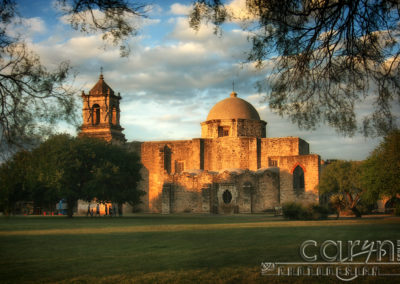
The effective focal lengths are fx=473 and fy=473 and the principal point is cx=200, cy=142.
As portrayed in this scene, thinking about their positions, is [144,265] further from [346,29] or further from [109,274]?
[346,29]

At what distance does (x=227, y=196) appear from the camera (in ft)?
117

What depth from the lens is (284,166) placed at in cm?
3591

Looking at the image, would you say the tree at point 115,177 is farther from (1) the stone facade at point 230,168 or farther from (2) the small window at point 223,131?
(2) the small window at point 223,131

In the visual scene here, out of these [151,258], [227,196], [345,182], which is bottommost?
Result: [151,258]

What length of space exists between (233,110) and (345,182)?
48.8 ft

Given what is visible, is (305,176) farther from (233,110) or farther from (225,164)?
(233,110)

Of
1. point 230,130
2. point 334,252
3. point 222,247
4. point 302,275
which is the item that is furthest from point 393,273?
point 230,130

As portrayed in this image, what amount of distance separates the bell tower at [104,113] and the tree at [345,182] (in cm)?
1894

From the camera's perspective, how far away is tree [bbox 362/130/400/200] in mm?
21297

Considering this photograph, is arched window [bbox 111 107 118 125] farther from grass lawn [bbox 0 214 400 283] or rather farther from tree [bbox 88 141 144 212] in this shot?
grass lawn [bbox 0 214 400 283]

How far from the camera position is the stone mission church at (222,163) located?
3538cm

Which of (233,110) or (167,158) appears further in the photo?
(233,110)

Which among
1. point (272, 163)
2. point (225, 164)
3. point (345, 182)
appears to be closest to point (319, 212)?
point (345, 182)

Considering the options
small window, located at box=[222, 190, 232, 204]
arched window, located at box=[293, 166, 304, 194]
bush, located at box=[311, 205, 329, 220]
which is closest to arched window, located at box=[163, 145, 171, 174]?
small window, located at box=[222, 190, 232, 204]
